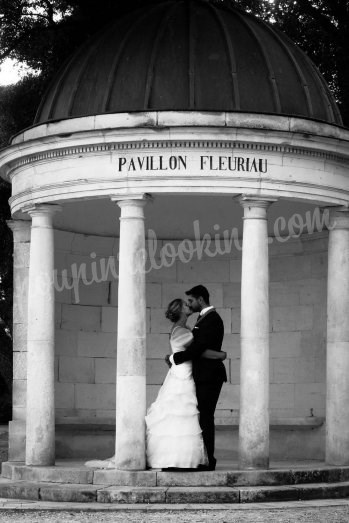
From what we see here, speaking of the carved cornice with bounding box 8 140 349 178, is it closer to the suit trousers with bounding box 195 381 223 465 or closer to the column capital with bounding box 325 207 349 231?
the column capital with bounding box 325 207 349 231

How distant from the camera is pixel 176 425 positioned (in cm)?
1764

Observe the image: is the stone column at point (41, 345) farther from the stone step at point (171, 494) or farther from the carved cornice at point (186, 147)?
the stone step at point (171, 494)

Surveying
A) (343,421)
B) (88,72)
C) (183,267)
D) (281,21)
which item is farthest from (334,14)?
(343,421)

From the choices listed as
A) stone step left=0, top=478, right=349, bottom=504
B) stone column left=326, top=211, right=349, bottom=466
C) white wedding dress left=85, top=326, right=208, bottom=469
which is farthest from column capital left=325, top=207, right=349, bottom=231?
stone step left=0, top=478, right=349, bottom=504

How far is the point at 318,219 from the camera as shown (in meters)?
20.1

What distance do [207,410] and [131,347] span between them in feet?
5.17

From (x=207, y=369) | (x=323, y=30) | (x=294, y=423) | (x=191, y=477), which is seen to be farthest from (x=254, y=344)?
(x=323, y=30)

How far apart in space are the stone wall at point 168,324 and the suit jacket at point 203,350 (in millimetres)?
3862

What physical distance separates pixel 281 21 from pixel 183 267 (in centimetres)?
848

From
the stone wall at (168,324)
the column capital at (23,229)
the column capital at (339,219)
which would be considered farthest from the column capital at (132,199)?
the stone wall at (168,324)

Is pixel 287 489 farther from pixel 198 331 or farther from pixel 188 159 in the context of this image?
pixel 188 159

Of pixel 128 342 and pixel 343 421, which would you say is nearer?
pixel 128 342

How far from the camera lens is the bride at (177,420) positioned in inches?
679

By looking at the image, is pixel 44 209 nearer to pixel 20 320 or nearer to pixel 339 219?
pixel 20 320
